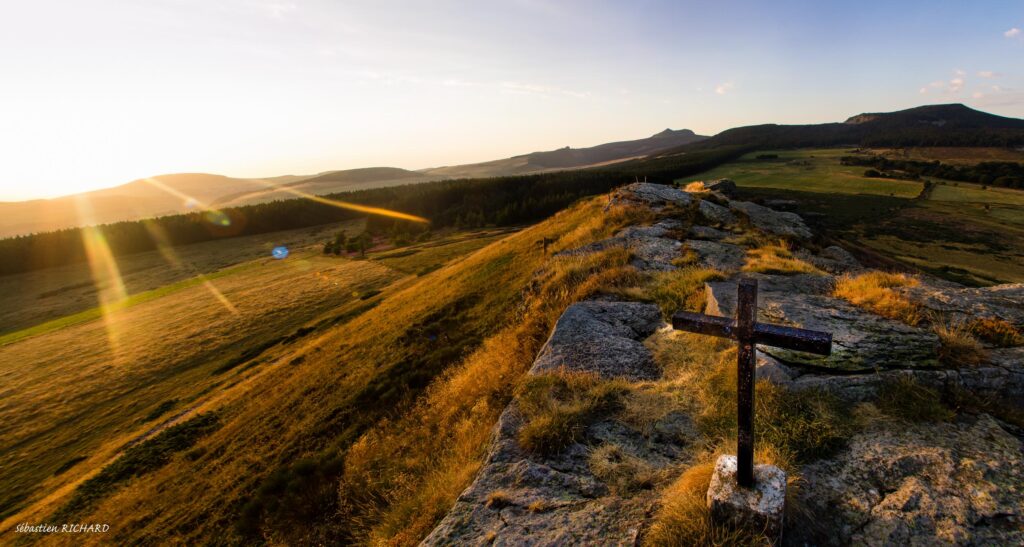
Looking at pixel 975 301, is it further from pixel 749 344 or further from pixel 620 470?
pixel 620 470

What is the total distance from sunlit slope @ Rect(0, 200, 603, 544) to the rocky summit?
9.28 meters

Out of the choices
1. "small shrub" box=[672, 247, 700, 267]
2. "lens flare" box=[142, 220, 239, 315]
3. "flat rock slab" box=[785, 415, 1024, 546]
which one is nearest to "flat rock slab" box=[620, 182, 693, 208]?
"small shrub" box=[672, 247, 700, 267]

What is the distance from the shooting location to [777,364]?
7156 mm

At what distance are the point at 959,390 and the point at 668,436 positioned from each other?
14.5ft

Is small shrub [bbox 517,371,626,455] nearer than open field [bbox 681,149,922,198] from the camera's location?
Yes

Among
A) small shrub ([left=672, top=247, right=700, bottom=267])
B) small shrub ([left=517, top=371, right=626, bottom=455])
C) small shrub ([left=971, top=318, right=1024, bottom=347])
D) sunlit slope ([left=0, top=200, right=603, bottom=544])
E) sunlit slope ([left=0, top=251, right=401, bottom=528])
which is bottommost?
sunlit slope ([left=0, top=251, right=401, bottom=528])

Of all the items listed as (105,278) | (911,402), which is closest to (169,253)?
(105,278)

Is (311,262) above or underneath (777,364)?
underneath

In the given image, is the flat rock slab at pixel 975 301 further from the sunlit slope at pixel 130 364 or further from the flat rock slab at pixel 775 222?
the sunlit slope at pixel 130 364

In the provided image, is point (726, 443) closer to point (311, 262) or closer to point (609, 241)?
point (609, 241)

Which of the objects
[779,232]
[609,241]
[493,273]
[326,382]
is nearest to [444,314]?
[493,273]

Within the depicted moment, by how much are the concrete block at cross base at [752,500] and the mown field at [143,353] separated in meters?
26.8

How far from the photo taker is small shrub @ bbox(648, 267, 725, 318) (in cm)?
1077

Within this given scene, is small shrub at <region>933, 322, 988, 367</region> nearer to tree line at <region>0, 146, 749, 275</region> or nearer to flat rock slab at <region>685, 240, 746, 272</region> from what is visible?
flat rock slab at <region>685, 240, 746, 272</region>
